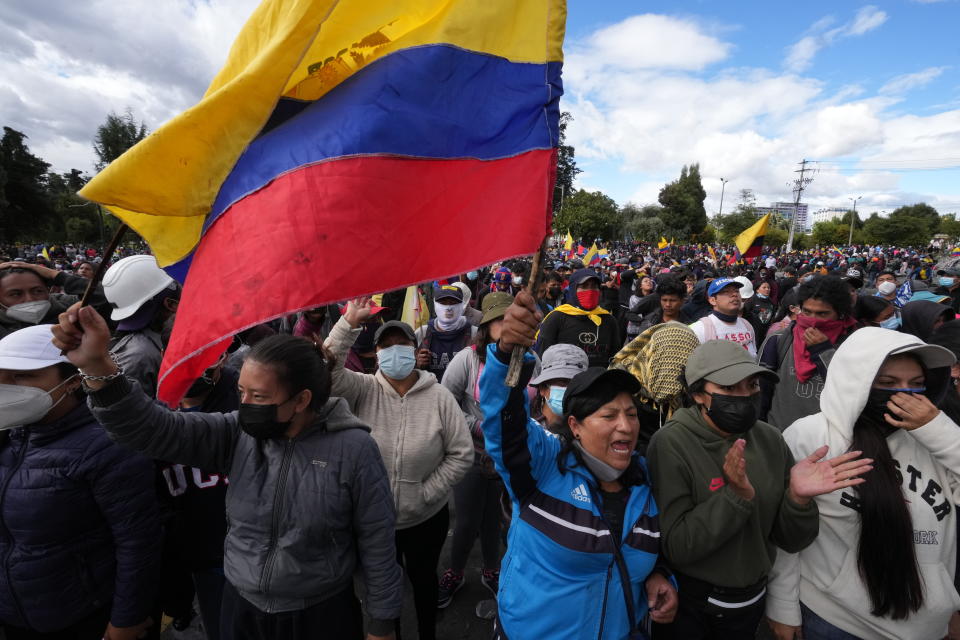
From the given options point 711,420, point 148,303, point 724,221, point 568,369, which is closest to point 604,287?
point 568,369

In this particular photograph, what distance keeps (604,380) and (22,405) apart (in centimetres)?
229

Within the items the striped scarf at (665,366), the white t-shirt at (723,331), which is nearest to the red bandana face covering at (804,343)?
the white t-shirt at (723,331)

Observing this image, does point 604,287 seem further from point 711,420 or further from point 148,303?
point 148,303

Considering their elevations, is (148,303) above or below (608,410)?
above

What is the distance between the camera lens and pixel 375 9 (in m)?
1.70

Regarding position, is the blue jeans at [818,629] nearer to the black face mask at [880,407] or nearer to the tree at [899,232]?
the black face mask at [880,407]

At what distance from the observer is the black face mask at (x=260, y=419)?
5.84 ft

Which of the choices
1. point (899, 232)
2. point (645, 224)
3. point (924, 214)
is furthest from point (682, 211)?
point (924, 214)

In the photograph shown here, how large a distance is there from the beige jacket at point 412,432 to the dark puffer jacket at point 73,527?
1.02 metres

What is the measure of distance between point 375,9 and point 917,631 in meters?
3.23

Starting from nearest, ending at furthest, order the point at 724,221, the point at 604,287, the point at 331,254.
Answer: the point at 331,254 → the point at 604,287 → the point at 724,221

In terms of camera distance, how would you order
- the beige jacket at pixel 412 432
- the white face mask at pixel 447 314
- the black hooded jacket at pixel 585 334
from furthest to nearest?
the black hooded jacket at pixel 585 334 < the white face mask at pixel 447 314 < the beige jacket at pixel 412 432

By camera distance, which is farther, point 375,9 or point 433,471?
point 433,471

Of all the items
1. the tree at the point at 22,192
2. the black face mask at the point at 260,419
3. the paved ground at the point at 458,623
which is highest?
the tree at the point at 22,192
